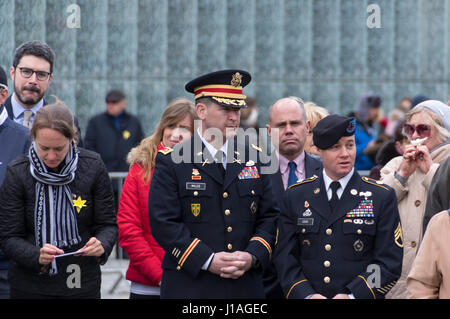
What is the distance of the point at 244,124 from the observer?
1012 cm

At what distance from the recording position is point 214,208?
15.6ft

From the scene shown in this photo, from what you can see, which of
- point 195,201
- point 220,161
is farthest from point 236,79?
point 195,201

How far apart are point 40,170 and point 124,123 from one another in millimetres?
5699

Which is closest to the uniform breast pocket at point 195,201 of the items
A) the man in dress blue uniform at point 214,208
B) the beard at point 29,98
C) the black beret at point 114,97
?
the man in dress blue uniform at point 214,208

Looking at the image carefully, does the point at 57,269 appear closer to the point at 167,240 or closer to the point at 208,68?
the point at 167,240

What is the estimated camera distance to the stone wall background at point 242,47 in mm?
11367

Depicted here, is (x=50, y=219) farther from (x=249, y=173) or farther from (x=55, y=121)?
(x=249, y=173)

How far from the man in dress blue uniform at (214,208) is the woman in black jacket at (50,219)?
47 centimetres

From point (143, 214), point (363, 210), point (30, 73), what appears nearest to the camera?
point (363, 210)

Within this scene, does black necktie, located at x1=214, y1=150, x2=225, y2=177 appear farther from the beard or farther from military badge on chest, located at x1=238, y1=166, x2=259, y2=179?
the beard

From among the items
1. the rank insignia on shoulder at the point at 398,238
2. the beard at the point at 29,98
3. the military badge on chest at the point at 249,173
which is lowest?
the rank insignia on shoulder at the point at 398,238

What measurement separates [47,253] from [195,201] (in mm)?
893

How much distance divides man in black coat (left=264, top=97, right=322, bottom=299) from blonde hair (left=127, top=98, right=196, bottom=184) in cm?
60

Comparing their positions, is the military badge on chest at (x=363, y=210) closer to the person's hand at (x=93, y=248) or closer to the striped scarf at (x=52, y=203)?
the person's hand at (x=93, y=248)
